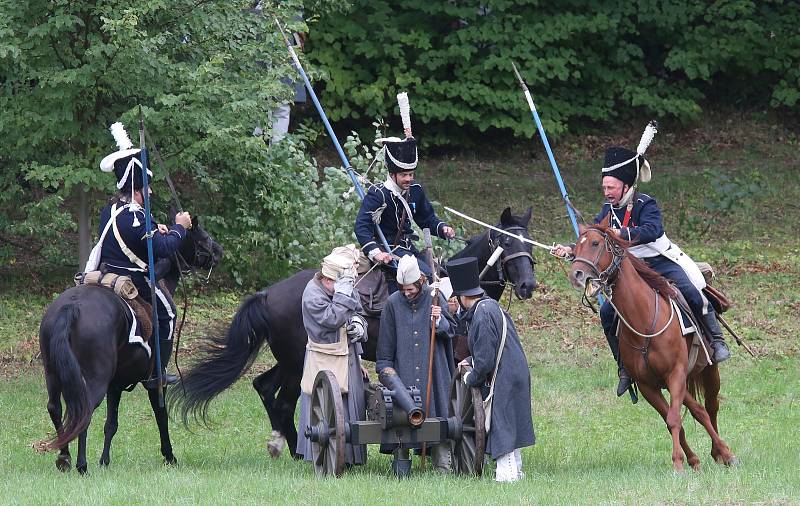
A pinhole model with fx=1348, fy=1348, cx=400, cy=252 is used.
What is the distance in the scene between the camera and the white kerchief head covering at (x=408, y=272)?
995cm

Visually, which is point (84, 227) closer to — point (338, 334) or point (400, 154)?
point (400, 154)

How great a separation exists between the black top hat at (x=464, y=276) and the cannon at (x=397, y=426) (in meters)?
0.72

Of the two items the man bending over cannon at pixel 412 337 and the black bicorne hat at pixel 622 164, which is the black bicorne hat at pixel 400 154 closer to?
the man bending over cannon at pixel 412 337

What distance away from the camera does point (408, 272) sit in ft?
32.7

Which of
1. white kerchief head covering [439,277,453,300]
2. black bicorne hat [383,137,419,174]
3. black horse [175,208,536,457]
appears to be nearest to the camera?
white kerchief head covering [439,277,453,300]

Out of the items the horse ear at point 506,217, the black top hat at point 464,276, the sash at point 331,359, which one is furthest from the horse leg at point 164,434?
the horse ear at point 506,217

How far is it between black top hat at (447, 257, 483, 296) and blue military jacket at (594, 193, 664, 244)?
149cm

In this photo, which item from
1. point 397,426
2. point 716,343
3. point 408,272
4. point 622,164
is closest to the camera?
point 397,426

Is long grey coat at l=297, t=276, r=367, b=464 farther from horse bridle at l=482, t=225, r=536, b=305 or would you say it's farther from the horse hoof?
the horse hoof

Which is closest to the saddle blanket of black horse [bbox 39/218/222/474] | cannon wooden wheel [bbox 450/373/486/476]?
black horse [bbox 39/218/222/474]

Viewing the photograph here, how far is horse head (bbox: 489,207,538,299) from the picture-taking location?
422 inches

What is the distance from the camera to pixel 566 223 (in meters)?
21.6

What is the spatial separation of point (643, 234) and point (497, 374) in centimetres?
175

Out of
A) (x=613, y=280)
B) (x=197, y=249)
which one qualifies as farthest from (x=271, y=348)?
(x=613, y=280)
